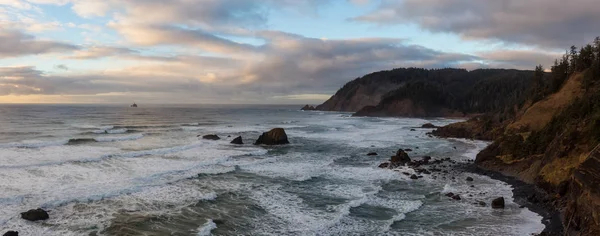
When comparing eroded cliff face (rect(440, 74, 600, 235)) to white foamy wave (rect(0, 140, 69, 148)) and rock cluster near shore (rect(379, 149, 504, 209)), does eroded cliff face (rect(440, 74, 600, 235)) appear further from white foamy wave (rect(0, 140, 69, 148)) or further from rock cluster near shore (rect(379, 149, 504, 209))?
white foamy wave (rect(0, 140, 69, 148))

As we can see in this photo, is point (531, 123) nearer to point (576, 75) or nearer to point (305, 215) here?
point (576, 75)

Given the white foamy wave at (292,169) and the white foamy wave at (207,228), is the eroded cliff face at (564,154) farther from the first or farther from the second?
the white foamy wave at (207,228)

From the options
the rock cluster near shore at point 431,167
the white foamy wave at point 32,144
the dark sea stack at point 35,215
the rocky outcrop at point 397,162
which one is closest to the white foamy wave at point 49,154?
the white foamy wave at point 32,144

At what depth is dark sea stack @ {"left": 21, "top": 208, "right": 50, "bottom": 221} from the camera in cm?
1800

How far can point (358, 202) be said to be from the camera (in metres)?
22.3

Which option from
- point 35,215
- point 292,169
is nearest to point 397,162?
point 292,169

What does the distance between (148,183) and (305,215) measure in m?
11.7

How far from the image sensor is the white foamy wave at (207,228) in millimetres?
17203

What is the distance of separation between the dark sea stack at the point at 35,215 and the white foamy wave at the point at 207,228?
7.01m

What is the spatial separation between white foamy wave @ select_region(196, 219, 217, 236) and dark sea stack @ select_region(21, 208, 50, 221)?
7013 millimetres

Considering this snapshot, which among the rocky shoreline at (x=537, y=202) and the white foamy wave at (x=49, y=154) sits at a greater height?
the white foamy wave at (x=49, y=154)

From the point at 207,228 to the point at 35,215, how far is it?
7.62m

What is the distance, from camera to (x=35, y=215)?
18094 millimetres

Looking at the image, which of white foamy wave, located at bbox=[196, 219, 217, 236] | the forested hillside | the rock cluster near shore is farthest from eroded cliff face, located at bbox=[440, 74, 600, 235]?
white foamy wave, located at bbox=[196, 219, 217, 236]
